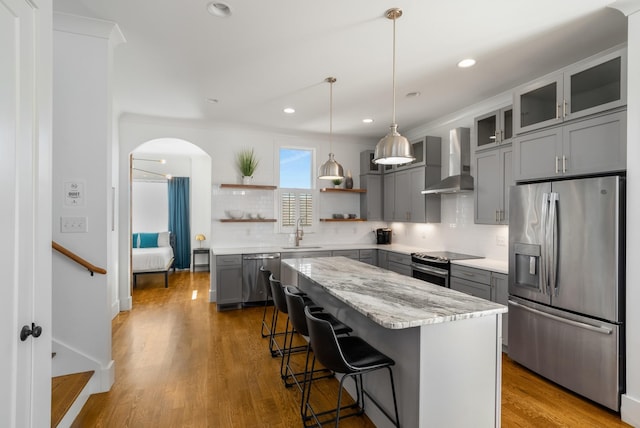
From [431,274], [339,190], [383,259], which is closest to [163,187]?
[339,190]

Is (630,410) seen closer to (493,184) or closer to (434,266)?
(434,266)

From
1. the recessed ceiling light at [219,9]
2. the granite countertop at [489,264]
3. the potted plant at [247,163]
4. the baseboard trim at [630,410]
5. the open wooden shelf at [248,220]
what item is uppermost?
the recessed ceiling light at [219,9]

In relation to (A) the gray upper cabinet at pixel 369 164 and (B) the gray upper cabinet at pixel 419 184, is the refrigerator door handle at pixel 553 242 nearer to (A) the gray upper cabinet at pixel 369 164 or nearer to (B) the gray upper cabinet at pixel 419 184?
(B) the gray upper cabinet at pixel 419 184

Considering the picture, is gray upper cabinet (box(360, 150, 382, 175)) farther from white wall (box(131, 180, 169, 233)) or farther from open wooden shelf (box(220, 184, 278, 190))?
white wall (box(131, 180, 169, 233))

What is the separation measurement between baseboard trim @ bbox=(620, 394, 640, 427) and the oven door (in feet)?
5.79

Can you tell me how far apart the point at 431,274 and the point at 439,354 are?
2493 millimetres

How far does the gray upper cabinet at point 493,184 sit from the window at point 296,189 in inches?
112

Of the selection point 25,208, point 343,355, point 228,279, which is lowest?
point 228,279

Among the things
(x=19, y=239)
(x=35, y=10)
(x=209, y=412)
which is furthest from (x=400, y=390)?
(x=35, y=10)

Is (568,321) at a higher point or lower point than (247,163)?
lower

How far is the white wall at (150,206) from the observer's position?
7809 mm

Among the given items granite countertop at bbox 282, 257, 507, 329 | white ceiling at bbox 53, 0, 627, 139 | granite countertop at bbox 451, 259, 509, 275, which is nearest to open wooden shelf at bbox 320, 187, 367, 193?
white ceiling at bbox 53, 0, 627, 139

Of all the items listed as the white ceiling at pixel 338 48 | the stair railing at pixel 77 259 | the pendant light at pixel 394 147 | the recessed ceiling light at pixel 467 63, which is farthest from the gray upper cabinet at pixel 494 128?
the stair railing at pixel 77 259

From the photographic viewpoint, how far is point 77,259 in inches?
96.0
